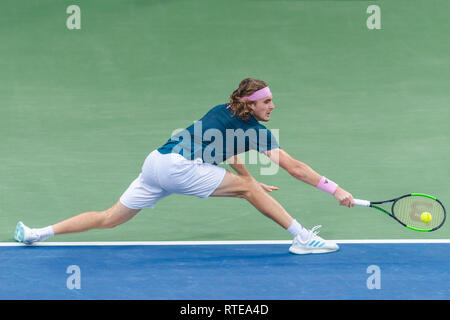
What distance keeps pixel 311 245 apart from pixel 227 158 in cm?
113

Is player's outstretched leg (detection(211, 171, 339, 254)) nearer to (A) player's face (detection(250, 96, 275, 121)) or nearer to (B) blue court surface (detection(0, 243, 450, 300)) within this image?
(B) blue court surface (detection(0, 243, 450, 300))

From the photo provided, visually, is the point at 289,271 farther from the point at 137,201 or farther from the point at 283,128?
the point at 283,128

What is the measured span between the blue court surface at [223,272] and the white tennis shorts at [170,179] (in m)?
0.54

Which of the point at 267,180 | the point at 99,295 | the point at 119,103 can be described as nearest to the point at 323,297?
the point at 99,295

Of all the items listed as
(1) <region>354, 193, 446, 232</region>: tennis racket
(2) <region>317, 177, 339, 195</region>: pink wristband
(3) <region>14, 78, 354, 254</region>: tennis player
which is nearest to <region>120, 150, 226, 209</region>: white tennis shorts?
(3) <region>14, 78, 354, 254</region>: tennis player

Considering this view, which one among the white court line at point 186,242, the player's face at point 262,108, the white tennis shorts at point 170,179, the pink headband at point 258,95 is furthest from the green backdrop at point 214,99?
the pink headband at point 258,95

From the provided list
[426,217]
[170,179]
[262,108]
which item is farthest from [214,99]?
[426,217]

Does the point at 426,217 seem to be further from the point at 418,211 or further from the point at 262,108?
the point at 262,108

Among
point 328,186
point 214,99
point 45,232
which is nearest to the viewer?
point 328,186

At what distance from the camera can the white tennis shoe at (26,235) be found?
868 cm

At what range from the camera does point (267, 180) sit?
34.4ft

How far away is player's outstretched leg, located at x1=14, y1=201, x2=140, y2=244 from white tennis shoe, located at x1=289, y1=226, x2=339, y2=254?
1523 mm

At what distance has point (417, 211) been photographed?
841 centimetres

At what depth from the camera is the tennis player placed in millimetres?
8281
